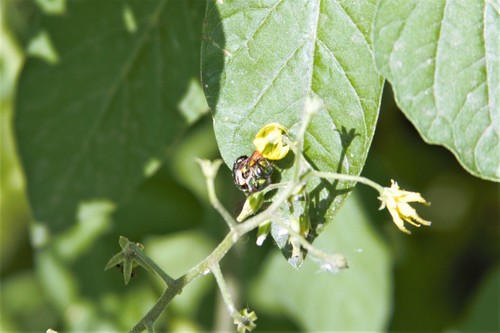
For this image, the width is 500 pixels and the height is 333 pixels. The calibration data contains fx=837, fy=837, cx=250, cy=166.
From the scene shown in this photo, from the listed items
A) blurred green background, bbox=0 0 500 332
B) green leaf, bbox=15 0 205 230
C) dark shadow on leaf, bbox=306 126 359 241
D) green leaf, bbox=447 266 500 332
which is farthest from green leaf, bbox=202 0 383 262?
green leaf, bbox=447 266 500 332

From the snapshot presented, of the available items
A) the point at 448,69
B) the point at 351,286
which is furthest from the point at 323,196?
the point at 351,286

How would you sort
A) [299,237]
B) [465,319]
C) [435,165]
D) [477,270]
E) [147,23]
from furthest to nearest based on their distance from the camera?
[477,270]
[435,165]
[465,319]
[147,23]
[299,237]

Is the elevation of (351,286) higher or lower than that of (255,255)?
lower

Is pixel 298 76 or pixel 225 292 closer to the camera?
pixel 225 292

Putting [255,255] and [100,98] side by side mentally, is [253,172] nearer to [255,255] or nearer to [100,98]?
[100,98]

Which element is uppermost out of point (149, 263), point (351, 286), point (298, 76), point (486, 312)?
point (298, 76)

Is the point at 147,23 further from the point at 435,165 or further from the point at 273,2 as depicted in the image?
the point at 435,165

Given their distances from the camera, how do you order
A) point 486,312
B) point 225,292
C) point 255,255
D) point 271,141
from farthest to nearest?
point 255,255 < point 486,312 < point 271,141 < point 225,292

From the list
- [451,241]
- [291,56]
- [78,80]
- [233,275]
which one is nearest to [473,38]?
[291,56]
